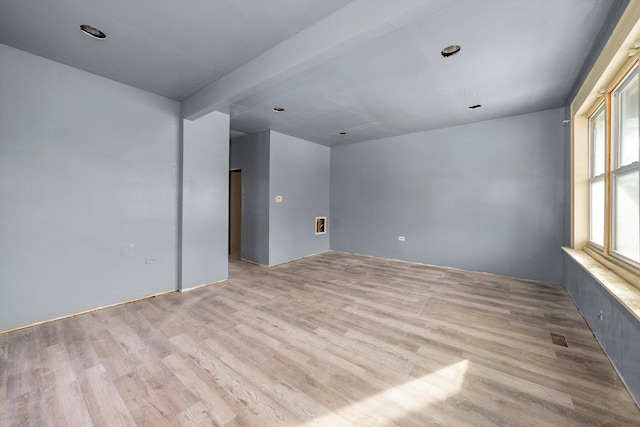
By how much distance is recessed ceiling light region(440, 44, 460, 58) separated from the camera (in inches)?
94.7

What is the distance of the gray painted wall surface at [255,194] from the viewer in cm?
532

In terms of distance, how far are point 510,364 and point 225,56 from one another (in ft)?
12.8

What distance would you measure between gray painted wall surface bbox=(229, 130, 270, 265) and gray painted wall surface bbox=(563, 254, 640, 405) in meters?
4.74

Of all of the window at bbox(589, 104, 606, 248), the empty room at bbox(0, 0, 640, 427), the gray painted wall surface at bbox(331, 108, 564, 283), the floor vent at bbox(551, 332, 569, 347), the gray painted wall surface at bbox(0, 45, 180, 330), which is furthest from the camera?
the gray painted wall surface at bbox(331, 108, 564, 283)

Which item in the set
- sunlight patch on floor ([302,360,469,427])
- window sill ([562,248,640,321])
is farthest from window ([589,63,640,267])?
sunlight patch on floor ([302,360,469,427])

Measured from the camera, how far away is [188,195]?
12.7ft

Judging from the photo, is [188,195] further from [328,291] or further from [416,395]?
[416,395]

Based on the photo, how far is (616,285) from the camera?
2029 mm

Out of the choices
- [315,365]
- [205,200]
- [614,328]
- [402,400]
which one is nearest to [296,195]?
[205,200]

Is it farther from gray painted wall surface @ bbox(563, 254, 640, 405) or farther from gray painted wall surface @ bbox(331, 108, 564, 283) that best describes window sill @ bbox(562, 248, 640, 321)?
gray painted wall surface @ bbox(331, 108, 564, 283)

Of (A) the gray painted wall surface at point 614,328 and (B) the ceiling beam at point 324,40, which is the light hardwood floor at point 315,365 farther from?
(B) the ceiling beam at point 324,40

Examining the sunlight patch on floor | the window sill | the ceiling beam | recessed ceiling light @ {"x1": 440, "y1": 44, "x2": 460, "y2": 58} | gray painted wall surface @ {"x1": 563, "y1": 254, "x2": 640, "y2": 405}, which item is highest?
recessed ceiling light @ {"x1": 440, "y1": 44, "x2": 460, "y2": 58}

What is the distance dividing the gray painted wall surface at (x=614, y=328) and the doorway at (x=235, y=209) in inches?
246

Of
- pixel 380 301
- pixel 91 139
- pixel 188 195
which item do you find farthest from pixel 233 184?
pixel 380 301
